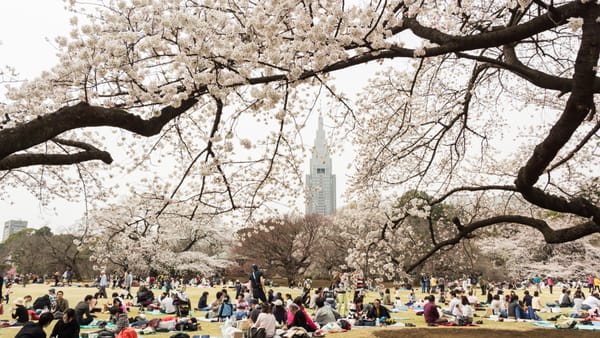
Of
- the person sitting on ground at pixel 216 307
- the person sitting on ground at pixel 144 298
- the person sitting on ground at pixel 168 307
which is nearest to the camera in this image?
the person sitting on ground at pixel 216 307

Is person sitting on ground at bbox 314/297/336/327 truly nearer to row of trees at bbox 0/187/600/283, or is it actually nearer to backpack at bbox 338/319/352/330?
backpack at bbox 338/319/352/330

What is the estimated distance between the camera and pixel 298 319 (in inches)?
349

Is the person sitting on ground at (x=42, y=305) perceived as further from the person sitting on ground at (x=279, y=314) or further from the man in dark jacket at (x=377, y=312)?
the man in dark jacket at (x=377, y=312)

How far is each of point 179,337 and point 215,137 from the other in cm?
474

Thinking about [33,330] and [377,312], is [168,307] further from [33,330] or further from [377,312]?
[33,330]

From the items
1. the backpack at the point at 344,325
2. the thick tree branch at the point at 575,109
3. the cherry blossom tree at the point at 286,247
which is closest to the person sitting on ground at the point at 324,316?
the backpack at the point at 344,325

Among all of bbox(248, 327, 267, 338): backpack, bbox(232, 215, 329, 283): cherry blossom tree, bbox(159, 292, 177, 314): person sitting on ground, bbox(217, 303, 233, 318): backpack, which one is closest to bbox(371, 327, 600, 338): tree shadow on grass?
bbox(248, 327, 267, 338): backpack

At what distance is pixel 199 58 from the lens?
402cm

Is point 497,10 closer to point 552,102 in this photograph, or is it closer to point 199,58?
point 552,102

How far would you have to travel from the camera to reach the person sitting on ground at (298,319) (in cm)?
884

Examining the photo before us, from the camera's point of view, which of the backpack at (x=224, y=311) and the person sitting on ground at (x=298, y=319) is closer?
the person sitting on ground at (x=298, y=319)

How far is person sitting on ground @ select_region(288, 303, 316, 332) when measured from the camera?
29.0ft

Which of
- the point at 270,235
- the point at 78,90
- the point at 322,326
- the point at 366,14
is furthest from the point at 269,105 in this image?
the point at 270,235

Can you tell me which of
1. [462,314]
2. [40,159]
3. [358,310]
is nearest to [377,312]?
[358,310]
